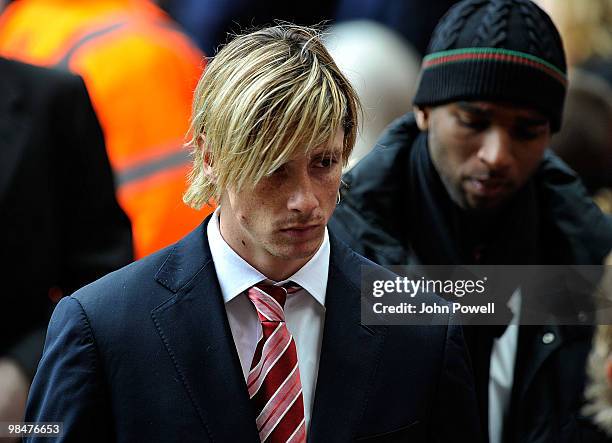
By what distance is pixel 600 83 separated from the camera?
17.5ft

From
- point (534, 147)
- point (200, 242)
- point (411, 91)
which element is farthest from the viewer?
point (411, 91)

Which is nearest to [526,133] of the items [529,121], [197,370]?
[529,121]

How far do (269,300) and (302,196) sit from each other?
0.94 feet

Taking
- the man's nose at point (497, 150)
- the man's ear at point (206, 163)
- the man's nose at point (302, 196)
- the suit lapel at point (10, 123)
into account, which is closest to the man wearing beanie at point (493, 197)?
the man's nose at point (497, 150)

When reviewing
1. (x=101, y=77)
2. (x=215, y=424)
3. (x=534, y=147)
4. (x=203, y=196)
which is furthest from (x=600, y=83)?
(x=215, y=424)

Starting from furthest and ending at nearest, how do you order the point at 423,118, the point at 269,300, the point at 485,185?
the point at 423,118 → the point at 485,185 → the point at 269,300

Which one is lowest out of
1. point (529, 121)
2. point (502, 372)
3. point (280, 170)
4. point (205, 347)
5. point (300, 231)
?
point (502, 372)

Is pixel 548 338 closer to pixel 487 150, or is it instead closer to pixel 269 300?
pixel 487 150

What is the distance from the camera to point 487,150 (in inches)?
150

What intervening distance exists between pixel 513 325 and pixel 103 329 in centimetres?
162

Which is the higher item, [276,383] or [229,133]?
[229,133]

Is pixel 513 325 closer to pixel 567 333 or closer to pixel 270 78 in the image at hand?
pixel 567 333

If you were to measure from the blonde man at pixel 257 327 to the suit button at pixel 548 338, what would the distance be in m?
0.91

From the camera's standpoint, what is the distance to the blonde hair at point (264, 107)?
2.80 m
